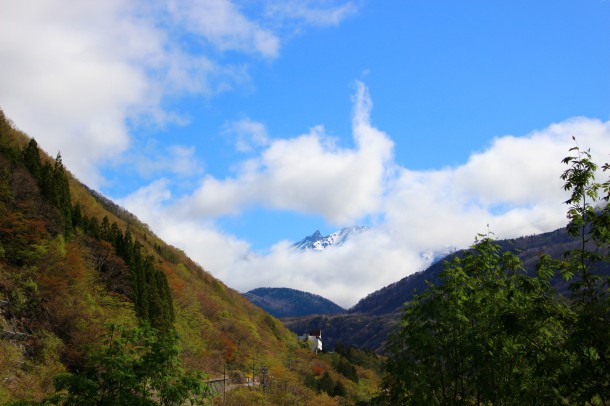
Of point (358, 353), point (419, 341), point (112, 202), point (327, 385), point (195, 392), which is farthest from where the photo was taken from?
point (112, 202)

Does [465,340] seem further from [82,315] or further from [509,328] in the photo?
[82,315]

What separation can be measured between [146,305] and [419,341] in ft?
161

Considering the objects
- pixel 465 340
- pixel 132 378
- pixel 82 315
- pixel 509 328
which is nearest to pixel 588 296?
pixel 509 328

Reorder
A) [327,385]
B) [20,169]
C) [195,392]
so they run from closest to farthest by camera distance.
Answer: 1. [195,392]
2. [20,169]
3. [327,385]

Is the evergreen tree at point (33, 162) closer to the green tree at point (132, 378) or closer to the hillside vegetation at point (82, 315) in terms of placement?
the hillside vegetation at point (82, 315)

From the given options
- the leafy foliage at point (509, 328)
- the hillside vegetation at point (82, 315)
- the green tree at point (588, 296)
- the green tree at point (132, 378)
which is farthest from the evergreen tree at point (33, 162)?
the green tree at point (588, 296)

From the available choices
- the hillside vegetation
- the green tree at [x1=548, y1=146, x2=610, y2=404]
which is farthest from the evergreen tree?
the green tree at [x1=548, y1=146, x2=610, y2=404]

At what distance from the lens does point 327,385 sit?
87812 millimetres

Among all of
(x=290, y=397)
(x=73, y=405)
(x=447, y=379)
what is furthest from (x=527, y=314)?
(x=290, y=397)

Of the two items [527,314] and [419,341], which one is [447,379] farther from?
[527,314]

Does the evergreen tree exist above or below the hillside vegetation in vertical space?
above

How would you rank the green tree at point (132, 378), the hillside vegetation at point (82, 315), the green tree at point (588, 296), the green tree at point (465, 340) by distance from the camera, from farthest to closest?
1. the hillside vegetation at point (82, 315)
2. the green tree at point (465, 340)
3. the green tree at point (132, 378)
4. the green tree at point (588, 296)

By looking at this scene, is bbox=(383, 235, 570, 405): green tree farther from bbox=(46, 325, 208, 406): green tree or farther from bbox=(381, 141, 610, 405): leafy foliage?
bbox=(46, 325, 208, 406): green tree

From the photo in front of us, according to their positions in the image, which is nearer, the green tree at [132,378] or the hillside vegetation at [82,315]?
the green tree at [132,378]
